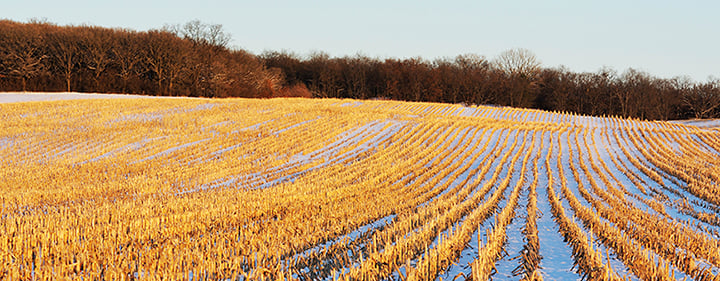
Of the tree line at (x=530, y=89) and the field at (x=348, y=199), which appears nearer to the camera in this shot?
the field at (x=348, y=199)

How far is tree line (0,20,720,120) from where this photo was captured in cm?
5744

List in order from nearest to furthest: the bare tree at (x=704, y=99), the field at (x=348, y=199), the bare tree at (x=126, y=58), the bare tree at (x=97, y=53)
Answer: the field at (x=348, y=199), the bare tree at (x=97, y=53), the bare tree at (x=126, y=58), the bare tree at (x=704, y=99)

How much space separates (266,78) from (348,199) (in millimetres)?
69895

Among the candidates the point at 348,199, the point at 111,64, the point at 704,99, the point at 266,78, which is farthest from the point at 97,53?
the point at 704,99

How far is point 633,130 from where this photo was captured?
2922 centimetres

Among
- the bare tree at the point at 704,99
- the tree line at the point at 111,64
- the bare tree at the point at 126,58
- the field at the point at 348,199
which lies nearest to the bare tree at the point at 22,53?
the tree line at the point at 111,64

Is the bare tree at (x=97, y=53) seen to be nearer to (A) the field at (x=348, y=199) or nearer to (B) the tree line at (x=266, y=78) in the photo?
(B) the tree line at (x=266, y=78)

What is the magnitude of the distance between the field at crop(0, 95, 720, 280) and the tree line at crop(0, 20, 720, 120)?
3368 centimetres

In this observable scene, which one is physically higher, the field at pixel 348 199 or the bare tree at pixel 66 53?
the bare tree at pixel 66 53

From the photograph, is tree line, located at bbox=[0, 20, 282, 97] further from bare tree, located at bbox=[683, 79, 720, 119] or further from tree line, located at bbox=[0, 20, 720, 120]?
bare tree, located at bbox=[683, 79, 720, 119]

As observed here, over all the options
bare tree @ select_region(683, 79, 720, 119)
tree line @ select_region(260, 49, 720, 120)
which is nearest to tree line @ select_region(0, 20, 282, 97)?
tree line @ select_region(260, 49, 720, 120)

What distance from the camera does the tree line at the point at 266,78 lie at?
57438 mm

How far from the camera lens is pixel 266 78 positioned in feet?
258

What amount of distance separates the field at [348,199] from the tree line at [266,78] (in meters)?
33.7
